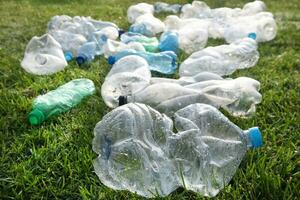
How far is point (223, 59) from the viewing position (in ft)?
10.1

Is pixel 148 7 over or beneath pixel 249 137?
beneath

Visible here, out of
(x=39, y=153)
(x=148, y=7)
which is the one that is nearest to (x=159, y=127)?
(x=39, y=153)

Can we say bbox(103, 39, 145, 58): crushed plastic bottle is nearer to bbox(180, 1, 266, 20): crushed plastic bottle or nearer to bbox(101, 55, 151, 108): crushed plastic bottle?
bbox(101, 55, 151, 108): crushed plastic bottle

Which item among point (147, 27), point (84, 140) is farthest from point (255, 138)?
point (147, 27)

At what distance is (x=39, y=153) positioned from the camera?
1.92 metres

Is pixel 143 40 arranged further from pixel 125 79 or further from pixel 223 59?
pixel 125 79

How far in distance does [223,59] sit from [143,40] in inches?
33.4

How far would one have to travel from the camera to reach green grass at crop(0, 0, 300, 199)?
1.66 m

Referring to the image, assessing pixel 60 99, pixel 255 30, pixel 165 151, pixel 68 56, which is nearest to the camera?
pixel 165 151

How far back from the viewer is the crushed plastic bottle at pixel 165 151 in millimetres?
1683

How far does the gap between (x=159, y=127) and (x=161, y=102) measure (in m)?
0.33

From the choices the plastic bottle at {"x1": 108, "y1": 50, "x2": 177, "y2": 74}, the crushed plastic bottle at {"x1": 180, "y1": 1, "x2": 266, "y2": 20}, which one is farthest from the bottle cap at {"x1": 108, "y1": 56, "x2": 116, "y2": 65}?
the crushed plastic bottle at {"x1": 180, "y1": 1, "x2": 266, "y2": 20}

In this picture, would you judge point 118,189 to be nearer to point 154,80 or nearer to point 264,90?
point 154,80

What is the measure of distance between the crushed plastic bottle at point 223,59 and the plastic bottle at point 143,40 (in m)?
0.42
